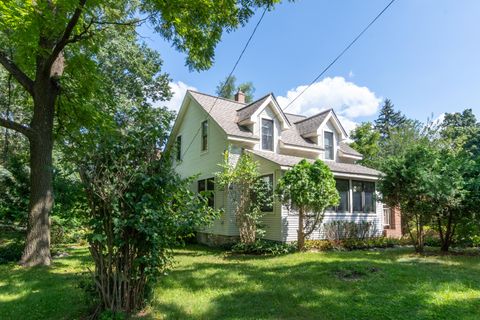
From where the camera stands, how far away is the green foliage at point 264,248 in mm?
11219

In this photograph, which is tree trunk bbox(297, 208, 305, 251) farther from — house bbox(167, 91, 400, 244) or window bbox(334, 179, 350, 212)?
window bbox(334, 179, 350, 212)

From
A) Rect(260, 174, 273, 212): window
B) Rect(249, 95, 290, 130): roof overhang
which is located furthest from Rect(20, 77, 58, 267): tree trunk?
Rect(249, 95, 290, 130): roof overhang

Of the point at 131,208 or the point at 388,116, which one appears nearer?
the point at 131,208

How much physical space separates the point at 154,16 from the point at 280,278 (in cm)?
836

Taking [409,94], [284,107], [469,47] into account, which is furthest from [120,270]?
[409,94]

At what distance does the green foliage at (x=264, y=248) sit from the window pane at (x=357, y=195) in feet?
14.5

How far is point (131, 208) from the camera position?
4289 mm

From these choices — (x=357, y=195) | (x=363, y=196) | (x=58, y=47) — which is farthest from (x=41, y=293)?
(x=363, y=196)

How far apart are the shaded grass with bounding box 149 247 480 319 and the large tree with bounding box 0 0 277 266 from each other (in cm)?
463

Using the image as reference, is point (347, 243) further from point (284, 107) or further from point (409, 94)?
point (409, 94)

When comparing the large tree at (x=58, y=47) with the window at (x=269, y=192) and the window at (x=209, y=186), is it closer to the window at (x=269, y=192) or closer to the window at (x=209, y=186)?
the window at (x=269, y=192)

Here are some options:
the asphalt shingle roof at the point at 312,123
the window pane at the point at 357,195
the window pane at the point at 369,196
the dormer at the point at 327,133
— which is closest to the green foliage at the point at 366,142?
the dormer at the point at 327,133

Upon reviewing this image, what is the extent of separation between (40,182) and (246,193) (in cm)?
693

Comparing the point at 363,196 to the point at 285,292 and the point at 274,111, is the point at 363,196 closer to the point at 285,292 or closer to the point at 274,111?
the point at 274,111
